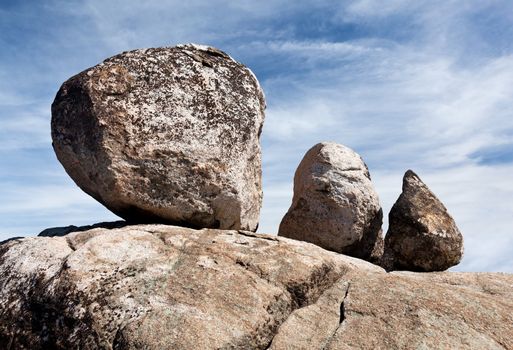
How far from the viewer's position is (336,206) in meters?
14.6

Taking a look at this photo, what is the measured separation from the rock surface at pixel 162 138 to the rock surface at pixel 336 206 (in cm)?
236

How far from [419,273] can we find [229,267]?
639 cm

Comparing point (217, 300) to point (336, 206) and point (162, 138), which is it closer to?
point (162, 138)

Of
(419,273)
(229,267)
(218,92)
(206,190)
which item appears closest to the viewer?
(229,267)

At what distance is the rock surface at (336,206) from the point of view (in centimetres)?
1461

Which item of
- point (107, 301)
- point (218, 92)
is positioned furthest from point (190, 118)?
point (107, 301)

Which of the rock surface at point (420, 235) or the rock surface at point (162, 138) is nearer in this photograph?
the rock surface at point (162, 138)

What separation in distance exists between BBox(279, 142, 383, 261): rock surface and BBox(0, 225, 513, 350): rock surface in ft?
11.9

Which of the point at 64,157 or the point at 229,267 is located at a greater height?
the point at 64,157

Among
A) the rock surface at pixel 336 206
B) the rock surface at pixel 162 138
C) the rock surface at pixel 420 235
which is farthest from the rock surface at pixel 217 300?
the rock surface at pixel 420 235

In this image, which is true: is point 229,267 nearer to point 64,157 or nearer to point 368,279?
point 368,279

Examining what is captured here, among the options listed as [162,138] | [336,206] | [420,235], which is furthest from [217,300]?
[420,235]

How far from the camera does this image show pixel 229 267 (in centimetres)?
975

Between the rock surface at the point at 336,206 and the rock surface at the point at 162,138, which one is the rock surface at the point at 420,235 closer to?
the rock surface at the point at 336,206
